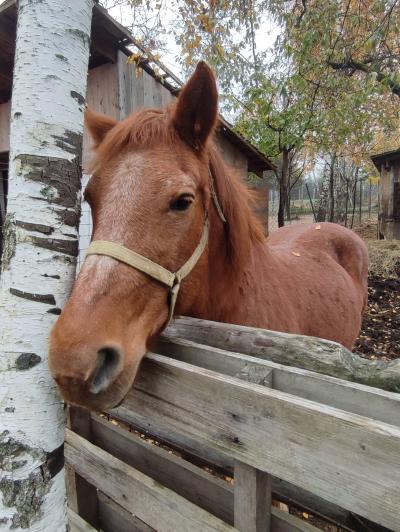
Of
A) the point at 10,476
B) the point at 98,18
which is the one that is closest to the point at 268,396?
the point at 10,476

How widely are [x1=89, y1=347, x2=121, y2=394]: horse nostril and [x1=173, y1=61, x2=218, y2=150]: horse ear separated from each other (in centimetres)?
96

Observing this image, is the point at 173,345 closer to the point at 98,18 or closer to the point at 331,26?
the point at 98,18

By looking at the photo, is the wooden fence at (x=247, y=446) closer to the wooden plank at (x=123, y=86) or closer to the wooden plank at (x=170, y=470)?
the wooden plank at (x=170, y=470)

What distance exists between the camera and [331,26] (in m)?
4.98

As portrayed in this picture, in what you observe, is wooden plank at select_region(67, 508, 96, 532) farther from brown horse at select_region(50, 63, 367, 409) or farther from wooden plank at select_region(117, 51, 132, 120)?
wooden plank at select_region(117, 51, 132, 120)

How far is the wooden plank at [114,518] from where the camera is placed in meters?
1.58

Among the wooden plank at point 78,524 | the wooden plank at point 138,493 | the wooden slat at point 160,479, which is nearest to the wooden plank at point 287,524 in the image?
the wooden slat at point 160,479

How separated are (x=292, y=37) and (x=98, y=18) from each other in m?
3.24

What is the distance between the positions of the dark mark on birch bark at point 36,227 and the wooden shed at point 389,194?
512 inches

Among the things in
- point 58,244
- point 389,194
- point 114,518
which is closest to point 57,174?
point 58,244

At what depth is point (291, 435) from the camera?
78 cm

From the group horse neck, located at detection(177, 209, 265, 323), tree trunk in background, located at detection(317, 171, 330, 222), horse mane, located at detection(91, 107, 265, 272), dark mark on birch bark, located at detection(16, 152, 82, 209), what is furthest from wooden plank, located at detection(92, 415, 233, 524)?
tree trunk in background, located at detection(317, 171, 330, 222)

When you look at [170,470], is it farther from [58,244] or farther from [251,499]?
[58,244]

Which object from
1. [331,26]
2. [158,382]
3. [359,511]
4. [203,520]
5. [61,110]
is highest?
[331,26]
